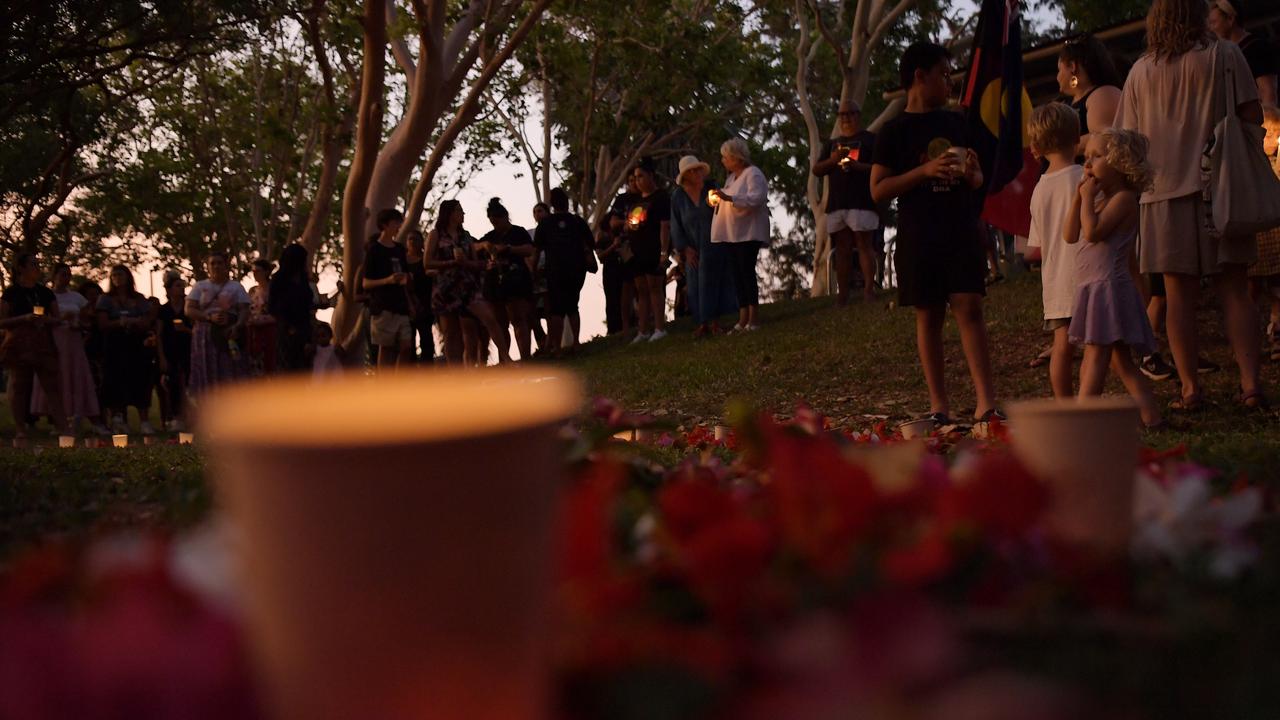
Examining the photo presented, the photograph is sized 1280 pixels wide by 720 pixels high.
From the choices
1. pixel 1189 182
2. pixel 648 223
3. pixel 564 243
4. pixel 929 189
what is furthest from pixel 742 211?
pixel 1189 182

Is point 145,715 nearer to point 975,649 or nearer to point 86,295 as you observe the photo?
point 975,649

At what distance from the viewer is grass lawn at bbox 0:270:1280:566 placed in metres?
3.27

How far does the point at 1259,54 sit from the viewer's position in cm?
709

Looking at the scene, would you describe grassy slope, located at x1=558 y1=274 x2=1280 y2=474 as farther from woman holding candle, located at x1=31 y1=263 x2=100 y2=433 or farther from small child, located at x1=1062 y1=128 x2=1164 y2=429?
woman holding candle, located at x1=31 y1=263 x2=100 y2=433

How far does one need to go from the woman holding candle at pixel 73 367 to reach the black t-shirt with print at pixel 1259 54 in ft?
36.1

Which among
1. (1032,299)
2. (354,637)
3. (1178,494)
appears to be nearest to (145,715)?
(354,637)

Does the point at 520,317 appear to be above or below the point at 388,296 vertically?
below

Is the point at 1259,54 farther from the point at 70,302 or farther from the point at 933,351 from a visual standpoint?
the point at 70,302

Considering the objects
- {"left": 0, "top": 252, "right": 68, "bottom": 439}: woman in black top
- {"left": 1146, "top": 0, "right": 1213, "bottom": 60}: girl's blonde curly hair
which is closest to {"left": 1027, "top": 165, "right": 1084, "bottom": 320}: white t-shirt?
{"left": 1146, "top": 0, "right": 1213, "bottom": 60}: girl's blonde curly hair

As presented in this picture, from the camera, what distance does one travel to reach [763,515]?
119 cm

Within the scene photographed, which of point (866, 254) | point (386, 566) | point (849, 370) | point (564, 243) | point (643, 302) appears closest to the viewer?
point (386, 566)

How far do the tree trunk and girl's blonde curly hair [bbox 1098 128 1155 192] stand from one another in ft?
30.4

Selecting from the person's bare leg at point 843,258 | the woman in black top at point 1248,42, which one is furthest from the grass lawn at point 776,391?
the woman in black top at point 1248,42

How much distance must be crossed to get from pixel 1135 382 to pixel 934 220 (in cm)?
125
